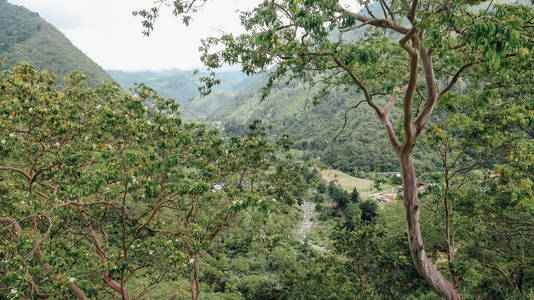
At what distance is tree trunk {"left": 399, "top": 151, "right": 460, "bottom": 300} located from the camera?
590 centimetres

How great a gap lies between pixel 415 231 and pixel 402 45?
12.7ft

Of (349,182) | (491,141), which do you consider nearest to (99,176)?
(491,141)

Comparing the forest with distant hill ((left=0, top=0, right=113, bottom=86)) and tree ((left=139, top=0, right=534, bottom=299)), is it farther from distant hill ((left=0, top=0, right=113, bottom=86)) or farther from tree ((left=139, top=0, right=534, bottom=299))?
distant hill ((left=0, top=0, right=113, bottom=86))

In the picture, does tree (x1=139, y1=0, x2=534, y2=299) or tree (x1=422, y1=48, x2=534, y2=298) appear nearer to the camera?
tree (x1=139, y1=0, x2=534, y2=299)

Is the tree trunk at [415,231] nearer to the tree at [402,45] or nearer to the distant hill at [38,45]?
the tree at [402,45]

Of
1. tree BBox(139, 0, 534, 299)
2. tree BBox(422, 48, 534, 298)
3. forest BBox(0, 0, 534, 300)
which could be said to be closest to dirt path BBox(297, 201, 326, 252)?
forest BBox(0, 0, 534, 300)

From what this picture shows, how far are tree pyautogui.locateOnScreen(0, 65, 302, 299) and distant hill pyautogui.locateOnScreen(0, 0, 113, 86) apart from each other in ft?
268

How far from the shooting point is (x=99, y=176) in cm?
481

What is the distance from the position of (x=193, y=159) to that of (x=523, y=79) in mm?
7655

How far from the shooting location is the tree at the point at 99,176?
512cm

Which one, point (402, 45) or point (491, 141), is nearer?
point (402, 45)

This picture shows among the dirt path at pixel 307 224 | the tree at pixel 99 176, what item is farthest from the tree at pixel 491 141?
the dirt path at pixel 307 224

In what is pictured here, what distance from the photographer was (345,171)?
79.8 m

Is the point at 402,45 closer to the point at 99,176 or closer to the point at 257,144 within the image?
the point at 257,144
